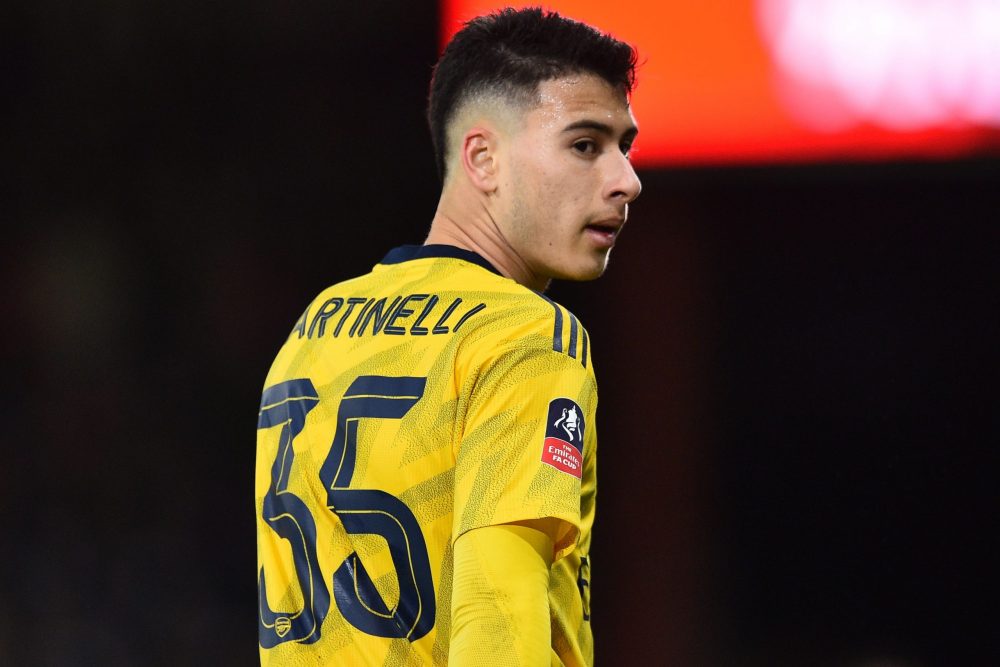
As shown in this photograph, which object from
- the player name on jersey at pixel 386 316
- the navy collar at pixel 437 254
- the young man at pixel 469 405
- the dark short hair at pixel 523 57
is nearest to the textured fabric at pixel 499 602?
the young man at pixel 469 405

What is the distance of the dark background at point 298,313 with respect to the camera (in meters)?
3.21

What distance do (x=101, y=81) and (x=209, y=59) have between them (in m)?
0.32

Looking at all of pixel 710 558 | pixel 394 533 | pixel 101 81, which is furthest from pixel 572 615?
pixel 101 81

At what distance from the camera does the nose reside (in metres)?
1.44

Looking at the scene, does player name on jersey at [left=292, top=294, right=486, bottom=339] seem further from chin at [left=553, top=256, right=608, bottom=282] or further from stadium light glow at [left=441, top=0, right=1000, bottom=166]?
stadium light glow at [left=441, top=0, right=1000, bottom=166]

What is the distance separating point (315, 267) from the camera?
3.33 metres

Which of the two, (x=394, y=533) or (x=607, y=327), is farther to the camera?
(x=607, y=327)

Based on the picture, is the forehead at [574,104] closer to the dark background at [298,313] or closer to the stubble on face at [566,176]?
the stubble on face at [566,176]

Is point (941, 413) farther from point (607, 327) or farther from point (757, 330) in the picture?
point (607, 327)

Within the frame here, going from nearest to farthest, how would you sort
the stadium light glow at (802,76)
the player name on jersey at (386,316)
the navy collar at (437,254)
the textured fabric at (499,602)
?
the textured fabric at (499,602), the player name on jersey at (386,316), the navy collar at (437,254), the stadium light glow at (802,76)

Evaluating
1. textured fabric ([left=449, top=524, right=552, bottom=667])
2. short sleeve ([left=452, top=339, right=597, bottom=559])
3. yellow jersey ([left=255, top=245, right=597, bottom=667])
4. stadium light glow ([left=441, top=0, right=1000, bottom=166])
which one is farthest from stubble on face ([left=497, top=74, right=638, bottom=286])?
stadium light glow ([left=441, top=0, right=1000, bottom=166])

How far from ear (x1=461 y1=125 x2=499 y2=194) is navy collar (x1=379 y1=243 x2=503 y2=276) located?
11 cm

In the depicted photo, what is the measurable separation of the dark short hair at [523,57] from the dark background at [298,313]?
5.65 feet

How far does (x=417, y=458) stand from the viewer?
4.01 feet
